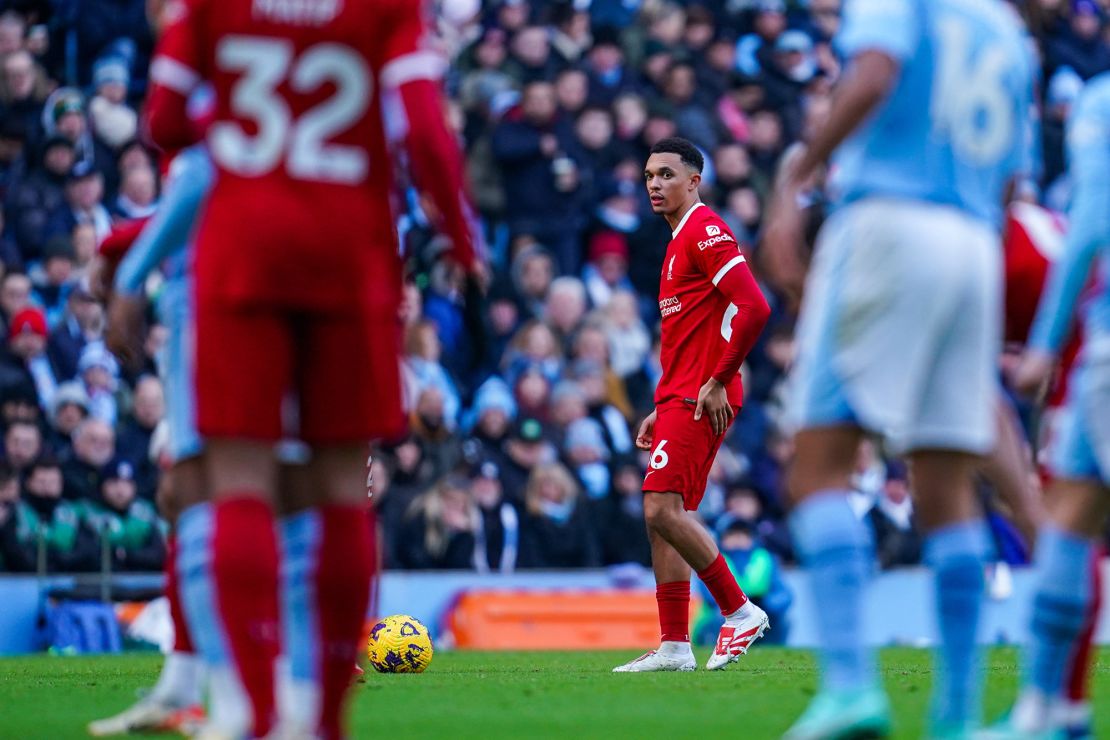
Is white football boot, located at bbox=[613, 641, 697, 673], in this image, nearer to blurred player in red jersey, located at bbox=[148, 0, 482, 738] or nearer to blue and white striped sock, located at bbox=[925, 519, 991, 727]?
blue and white striped sock, located at bbox=[925, 519, 991, 727]

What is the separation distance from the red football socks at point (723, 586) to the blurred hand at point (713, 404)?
2.50 feet

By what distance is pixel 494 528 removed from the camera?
52.8 ft

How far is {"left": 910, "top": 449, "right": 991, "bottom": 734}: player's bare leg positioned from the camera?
17.8 ft

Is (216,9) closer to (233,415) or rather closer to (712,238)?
(233,415)

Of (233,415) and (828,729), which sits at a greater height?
(233,415)

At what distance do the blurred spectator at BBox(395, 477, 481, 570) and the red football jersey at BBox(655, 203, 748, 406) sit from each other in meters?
5.16

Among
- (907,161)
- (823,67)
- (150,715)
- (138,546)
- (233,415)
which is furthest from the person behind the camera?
(823,67)

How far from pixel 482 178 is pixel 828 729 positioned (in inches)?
537

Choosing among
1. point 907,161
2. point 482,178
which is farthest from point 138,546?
point 907,161

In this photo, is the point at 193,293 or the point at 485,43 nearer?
the point at 193,293

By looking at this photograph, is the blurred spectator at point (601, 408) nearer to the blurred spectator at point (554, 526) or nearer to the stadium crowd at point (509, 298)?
the stadium crowd at point (509, 298)

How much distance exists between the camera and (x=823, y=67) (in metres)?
22.1

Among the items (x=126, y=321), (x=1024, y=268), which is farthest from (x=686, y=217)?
(x=126, y=321)

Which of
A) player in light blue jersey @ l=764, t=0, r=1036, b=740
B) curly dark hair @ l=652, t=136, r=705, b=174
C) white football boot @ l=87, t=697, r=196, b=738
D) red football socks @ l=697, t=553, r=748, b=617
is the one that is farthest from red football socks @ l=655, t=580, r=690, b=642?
player in light blue jersey @ l=764, t=0, r=1036, b=740
